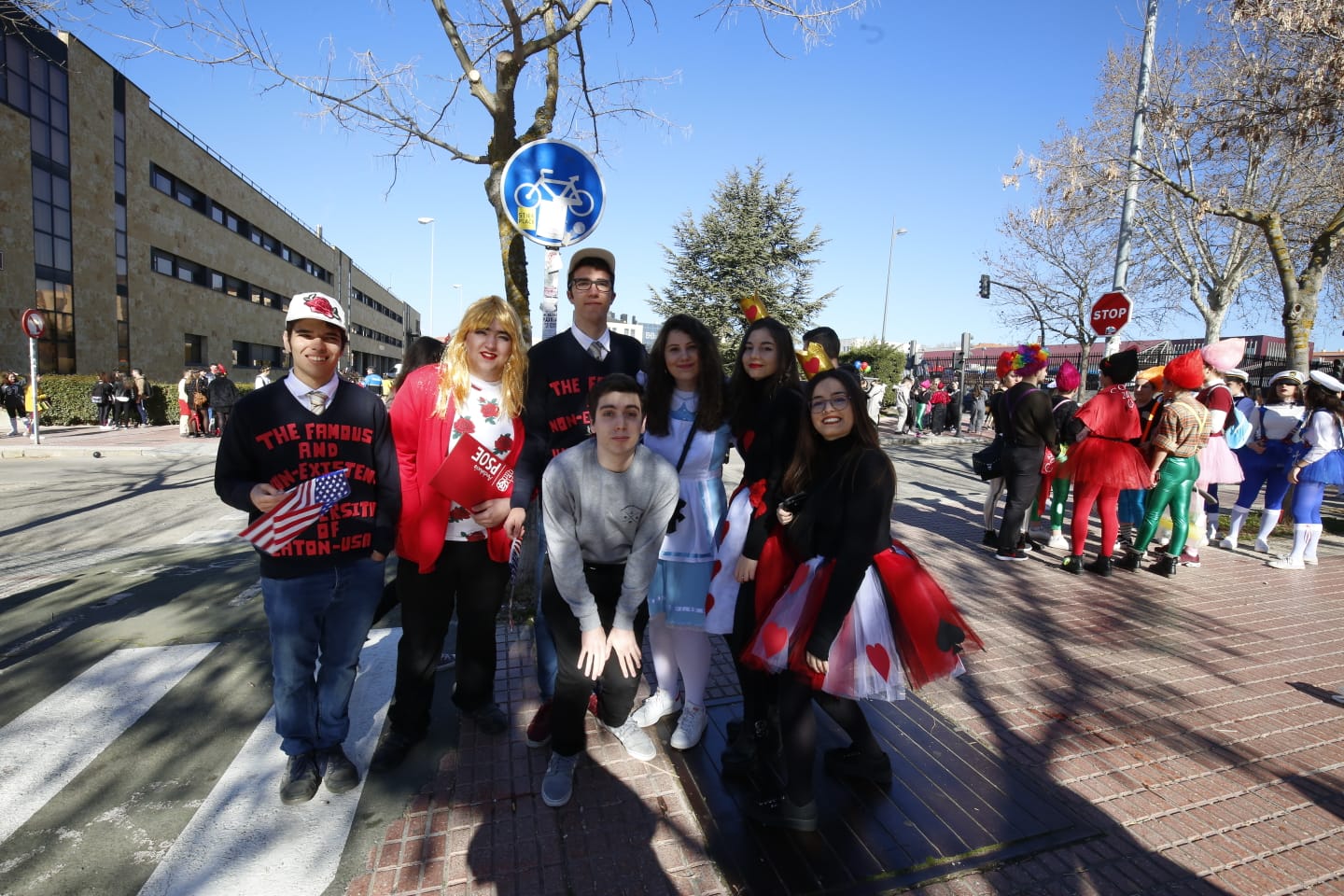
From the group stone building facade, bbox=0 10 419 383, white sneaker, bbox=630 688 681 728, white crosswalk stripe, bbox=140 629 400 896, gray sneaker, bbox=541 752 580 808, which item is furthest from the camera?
stone building facade, bbox=0 10 419 383

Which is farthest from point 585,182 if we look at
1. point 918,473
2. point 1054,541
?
point 918,473

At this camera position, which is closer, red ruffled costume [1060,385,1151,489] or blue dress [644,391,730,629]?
blue dress [644,391,730,629]

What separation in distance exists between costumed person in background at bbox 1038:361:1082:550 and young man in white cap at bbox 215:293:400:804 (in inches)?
241

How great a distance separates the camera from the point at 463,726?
10.5ft

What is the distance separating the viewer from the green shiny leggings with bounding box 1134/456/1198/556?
5957 millimetres

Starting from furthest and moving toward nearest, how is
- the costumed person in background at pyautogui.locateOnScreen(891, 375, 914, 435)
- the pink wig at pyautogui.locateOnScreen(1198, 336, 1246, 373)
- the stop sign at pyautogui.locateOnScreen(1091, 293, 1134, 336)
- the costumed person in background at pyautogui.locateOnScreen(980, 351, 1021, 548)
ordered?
the costumed person in background at pyautogui.locateOnScreen(891, 375, 914, 435)
the stop sign at pyautogui.locateOnScreen(1091, 293, 1134, 336)
the costumed person in background at pyautogui.locateOnScreen(980, 351, 1021, 548)
the pink wig at pyautogui.locateOnScreen(1198, 336, 1246, 373)

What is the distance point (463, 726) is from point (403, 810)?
617 millimetres

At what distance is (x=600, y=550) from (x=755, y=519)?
0.67 m

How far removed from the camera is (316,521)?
251 cm

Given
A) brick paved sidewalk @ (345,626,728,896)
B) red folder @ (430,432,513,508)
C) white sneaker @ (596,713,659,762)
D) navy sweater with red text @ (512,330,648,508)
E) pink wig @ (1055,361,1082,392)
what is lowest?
brick paved sidewalk @ (345,626,728,896)

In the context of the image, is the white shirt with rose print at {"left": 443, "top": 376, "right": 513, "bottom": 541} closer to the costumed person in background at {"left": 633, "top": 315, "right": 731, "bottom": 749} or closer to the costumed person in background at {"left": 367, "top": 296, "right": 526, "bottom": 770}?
the costumed person in background at {"left": 367, "top": 296, "right": 526, "bottom": 770}

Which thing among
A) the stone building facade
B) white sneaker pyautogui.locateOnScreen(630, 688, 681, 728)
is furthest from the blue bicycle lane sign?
the stone building facade

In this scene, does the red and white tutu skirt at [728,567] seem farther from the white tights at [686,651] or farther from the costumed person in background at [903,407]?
the costumed person in background at [903,407]

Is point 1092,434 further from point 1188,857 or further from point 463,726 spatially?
point 463,726
